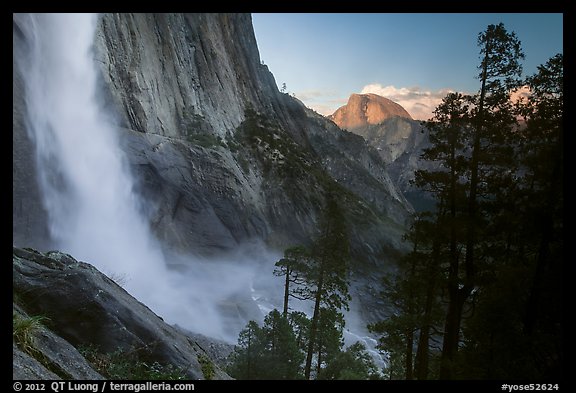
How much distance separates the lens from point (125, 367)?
6.40 meters

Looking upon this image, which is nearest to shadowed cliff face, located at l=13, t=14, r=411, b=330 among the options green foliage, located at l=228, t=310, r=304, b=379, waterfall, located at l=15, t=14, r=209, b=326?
waterfall, located at l=15, t=14, r=209, b=326

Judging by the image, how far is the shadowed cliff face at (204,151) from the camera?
119 ft

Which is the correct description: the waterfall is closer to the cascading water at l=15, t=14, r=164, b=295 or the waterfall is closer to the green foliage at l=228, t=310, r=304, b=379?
the cascading water at l=15, t=14, r=164, b=295

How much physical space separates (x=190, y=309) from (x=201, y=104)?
35.0 meters

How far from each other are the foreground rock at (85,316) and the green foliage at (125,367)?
14 centimetres

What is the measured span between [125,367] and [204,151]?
38.7 metres

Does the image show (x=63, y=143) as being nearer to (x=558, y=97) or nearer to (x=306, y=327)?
(x=306, y=327)

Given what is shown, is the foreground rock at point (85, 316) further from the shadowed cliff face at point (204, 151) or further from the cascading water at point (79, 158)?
the cascading water at point (79, 158)

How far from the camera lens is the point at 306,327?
18406mm

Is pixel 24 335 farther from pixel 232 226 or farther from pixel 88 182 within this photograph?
pixel 232 226

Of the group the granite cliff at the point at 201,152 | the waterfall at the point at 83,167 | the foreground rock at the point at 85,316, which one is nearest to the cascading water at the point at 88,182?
the waterfall at the point at 83,167

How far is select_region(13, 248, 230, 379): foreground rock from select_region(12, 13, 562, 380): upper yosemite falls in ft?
0.12

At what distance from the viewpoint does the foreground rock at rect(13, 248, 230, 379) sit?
6555 millimetres

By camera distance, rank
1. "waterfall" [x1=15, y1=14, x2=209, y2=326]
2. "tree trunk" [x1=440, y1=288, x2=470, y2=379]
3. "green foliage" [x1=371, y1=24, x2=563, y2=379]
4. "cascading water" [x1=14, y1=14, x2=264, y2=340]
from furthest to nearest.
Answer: "waterfall" [x1=15, y1=14, x2=209, y2=326] < "cascading water" [x1=14, y1=14, x2=264, y2=340] < "tree trunk" [x1=440, y1=288, x2=470, y2=379] < "green foliage" [x1=371, y1=24, x2=563, y2=379]
